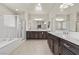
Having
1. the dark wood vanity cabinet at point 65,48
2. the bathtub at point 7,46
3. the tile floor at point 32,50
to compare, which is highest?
the dark wood vanity cabinet at point 65,48

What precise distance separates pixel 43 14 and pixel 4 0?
7122mm

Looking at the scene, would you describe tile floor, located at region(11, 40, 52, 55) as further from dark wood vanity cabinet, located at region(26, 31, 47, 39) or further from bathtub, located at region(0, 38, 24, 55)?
dark wood vanity cabinet, located at region(26, 31, 47, 39)

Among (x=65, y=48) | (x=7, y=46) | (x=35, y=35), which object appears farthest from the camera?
(x=35, y=35)

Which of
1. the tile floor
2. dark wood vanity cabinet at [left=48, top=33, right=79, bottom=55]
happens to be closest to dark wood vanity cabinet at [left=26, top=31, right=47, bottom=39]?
the tile floor

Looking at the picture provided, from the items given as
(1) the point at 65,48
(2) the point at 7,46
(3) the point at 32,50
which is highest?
(1) the point at 65,48

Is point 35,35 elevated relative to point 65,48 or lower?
lower

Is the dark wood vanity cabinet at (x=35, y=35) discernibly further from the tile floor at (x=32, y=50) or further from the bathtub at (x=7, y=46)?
the bathtub at (x=7, y=46)

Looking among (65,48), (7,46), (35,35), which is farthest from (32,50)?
(35,35)

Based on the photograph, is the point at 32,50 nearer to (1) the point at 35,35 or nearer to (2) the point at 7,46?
(2) the point at 7,46

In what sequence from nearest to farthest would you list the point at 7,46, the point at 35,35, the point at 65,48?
the point at 65,48 < the point at 7,46 < the point at 35,35

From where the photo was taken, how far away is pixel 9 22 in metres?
4.48

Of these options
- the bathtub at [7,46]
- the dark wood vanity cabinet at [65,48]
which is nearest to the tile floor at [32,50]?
the bathtub at [7,46]
